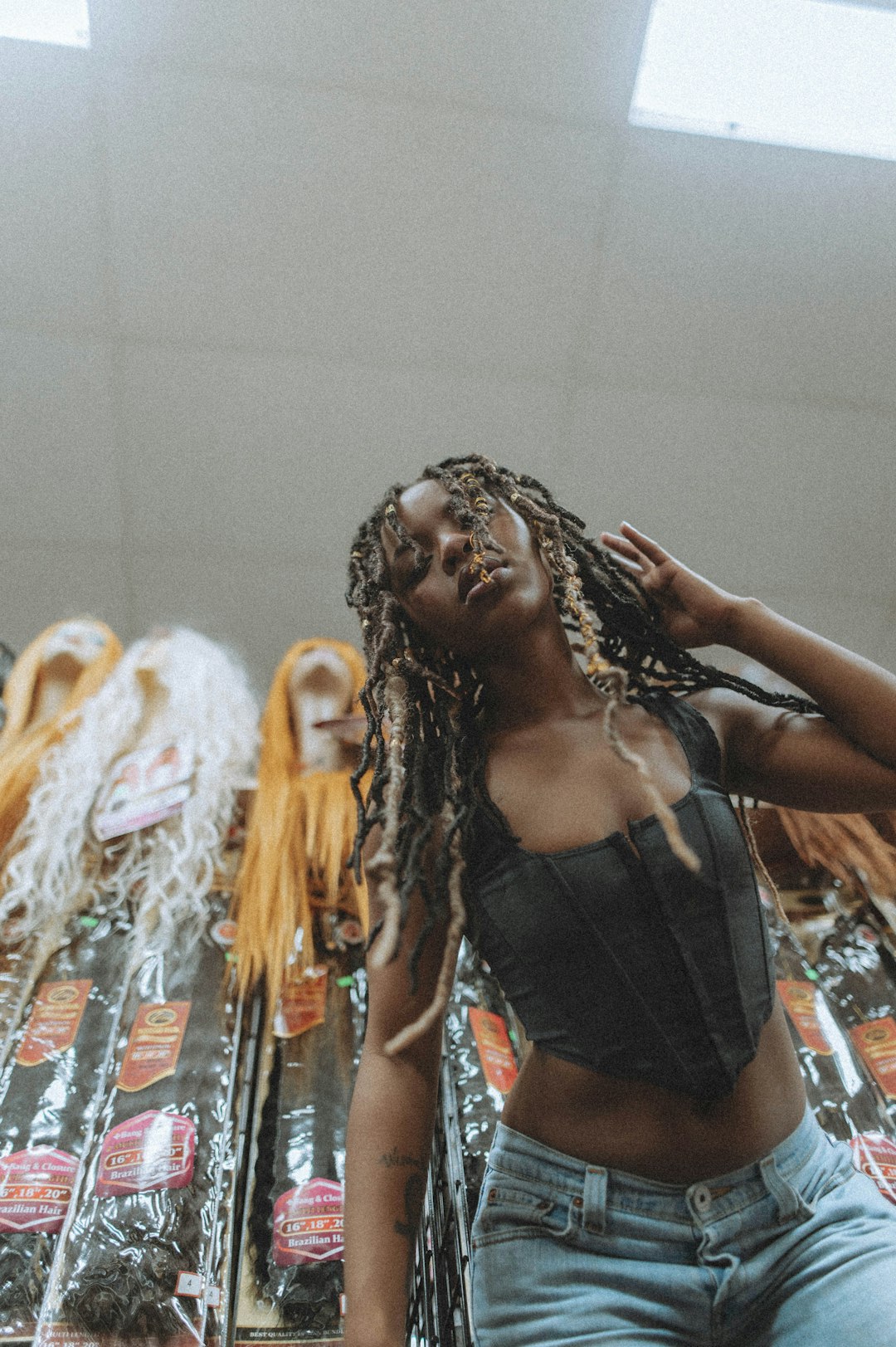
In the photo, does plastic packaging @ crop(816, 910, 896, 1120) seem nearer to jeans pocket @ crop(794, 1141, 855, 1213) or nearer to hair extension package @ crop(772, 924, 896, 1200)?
hair extension package @ crop(772, 924, 896, 1200)

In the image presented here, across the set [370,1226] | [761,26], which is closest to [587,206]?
[761,26]

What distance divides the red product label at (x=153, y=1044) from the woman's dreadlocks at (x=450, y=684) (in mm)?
647

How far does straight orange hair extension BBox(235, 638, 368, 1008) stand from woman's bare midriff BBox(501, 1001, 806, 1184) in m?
0.69

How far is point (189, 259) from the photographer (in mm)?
2246

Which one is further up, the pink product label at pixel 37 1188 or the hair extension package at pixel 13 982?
the hair extension package at pixel 13 982

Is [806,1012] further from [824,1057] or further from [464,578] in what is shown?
[464,578]

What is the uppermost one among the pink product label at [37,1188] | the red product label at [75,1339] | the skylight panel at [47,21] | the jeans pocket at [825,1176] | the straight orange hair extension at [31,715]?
the skylight panel at [47,21]

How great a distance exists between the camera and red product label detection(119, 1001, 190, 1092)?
151cm

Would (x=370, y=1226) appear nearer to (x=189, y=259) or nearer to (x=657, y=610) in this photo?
(x=657, y=610)

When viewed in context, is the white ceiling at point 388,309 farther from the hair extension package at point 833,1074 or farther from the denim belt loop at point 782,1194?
the denim belt loop at point 782,1194

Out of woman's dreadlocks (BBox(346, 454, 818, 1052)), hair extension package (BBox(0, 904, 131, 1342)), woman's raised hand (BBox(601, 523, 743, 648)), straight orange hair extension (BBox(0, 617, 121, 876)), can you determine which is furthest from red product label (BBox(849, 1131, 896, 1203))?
straight orange hair extension (BBox(0, 617, 121, 876))

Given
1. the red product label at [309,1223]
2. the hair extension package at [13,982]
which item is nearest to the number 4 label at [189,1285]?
the red product label at [309,1223]

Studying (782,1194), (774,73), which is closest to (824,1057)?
(782,1194)

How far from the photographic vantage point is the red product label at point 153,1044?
1.51 m
